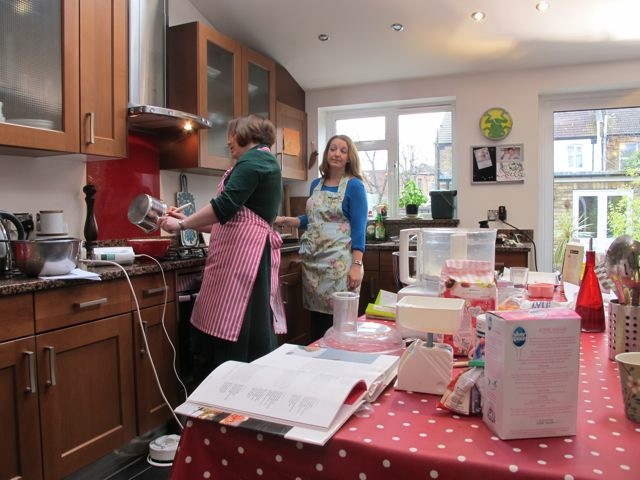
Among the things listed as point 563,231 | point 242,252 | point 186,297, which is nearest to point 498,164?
point 563,231

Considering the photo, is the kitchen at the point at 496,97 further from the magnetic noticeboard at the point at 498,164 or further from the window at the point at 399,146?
the window at the point at 399,146

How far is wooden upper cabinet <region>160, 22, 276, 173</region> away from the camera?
2855 millimetres

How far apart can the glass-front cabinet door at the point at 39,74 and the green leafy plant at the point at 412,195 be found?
2.53 m

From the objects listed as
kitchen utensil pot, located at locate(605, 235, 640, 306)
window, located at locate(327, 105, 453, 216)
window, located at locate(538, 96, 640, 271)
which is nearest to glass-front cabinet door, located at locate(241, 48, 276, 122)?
window, located at locate(327, 105, 453, 216)

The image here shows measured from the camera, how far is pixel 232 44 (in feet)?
10.3

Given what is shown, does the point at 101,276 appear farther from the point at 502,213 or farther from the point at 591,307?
the point at 502,213

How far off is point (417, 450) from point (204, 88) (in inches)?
103

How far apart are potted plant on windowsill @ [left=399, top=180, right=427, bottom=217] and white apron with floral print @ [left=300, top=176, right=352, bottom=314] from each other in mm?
1545

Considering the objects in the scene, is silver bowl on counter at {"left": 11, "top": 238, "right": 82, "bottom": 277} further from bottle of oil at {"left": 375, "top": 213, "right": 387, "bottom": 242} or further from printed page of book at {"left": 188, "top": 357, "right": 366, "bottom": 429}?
bottle of oil at {"left": 375, "top": 213, "right": 387, "bottom": 242}

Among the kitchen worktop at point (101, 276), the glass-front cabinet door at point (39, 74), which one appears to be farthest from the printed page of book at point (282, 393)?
the glass-front cabinet door at point (39, 74)

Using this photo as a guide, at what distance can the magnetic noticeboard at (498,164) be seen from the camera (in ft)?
11.8

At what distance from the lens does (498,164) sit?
3.62 meters

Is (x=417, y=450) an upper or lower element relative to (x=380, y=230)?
lower

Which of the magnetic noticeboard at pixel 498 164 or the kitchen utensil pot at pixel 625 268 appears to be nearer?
the kitchen utensil pot at pixel 625 268
